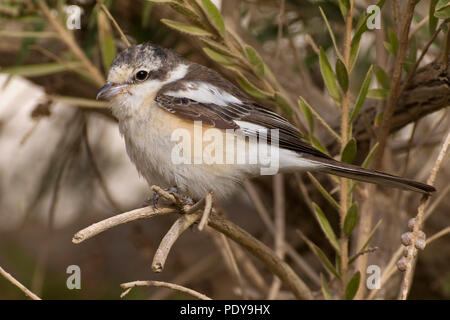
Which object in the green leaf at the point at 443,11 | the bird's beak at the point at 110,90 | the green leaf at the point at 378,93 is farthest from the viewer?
the bird's beak at the point at 110,90

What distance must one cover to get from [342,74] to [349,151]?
0.23m

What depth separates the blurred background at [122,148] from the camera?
8.45 feet

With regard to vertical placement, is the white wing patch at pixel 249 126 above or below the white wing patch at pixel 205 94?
below

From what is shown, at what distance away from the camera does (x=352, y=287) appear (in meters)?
1.83

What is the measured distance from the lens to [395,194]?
2.58 meters

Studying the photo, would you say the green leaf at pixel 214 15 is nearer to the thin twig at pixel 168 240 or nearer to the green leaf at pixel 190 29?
the green leaf at pixel 190 29

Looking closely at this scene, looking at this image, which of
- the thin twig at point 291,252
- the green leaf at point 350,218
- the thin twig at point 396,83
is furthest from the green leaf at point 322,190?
the thin twig at point 291,252

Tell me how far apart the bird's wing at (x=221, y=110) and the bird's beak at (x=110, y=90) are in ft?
0.43

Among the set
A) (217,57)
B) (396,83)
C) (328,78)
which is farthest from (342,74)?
(217,57)

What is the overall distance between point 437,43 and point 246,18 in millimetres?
1104

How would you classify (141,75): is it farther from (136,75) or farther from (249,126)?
(249,126)

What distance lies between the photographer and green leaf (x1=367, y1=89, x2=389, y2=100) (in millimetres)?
1989
